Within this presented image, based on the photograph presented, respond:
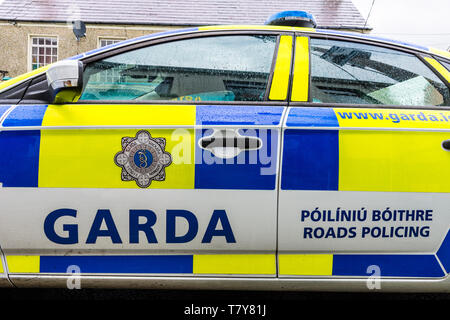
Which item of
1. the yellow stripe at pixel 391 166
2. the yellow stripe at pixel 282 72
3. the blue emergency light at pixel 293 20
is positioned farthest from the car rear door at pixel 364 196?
the blue emergency light at pixel 293 20

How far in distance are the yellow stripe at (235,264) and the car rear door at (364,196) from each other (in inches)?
2.6

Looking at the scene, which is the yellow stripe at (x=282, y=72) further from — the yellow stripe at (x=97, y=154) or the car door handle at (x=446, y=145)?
the car door handle at (x=446, y=145)

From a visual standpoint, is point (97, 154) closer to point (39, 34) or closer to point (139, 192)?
point (139, 192)

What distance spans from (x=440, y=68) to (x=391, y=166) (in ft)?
1.76

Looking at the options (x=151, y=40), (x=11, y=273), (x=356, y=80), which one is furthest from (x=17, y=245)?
(x=356, y=80)

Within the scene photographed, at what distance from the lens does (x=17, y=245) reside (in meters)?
1.50

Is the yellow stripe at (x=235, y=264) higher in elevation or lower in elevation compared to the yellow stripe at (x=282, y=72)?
lower

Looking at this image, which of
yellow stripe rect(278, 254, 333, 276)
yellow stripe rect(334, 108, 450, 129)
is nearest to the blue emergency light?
yellow stripe rect(334, 108, 450, 129)

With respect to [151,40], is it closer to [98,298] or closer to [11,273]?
[11,273]

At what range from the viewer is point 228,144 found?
4.83 feet

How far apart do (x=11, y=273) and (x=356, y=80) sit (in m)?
1.54

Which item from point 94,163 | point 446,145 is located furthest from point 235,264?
point 446,145

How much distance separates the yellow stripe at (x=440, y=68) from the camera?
1662mm

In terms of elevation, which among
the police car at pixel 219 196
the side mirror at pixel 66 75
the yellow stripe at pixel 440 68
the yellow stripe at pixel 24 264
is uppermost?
the yellow stripe at pixel 440 68
